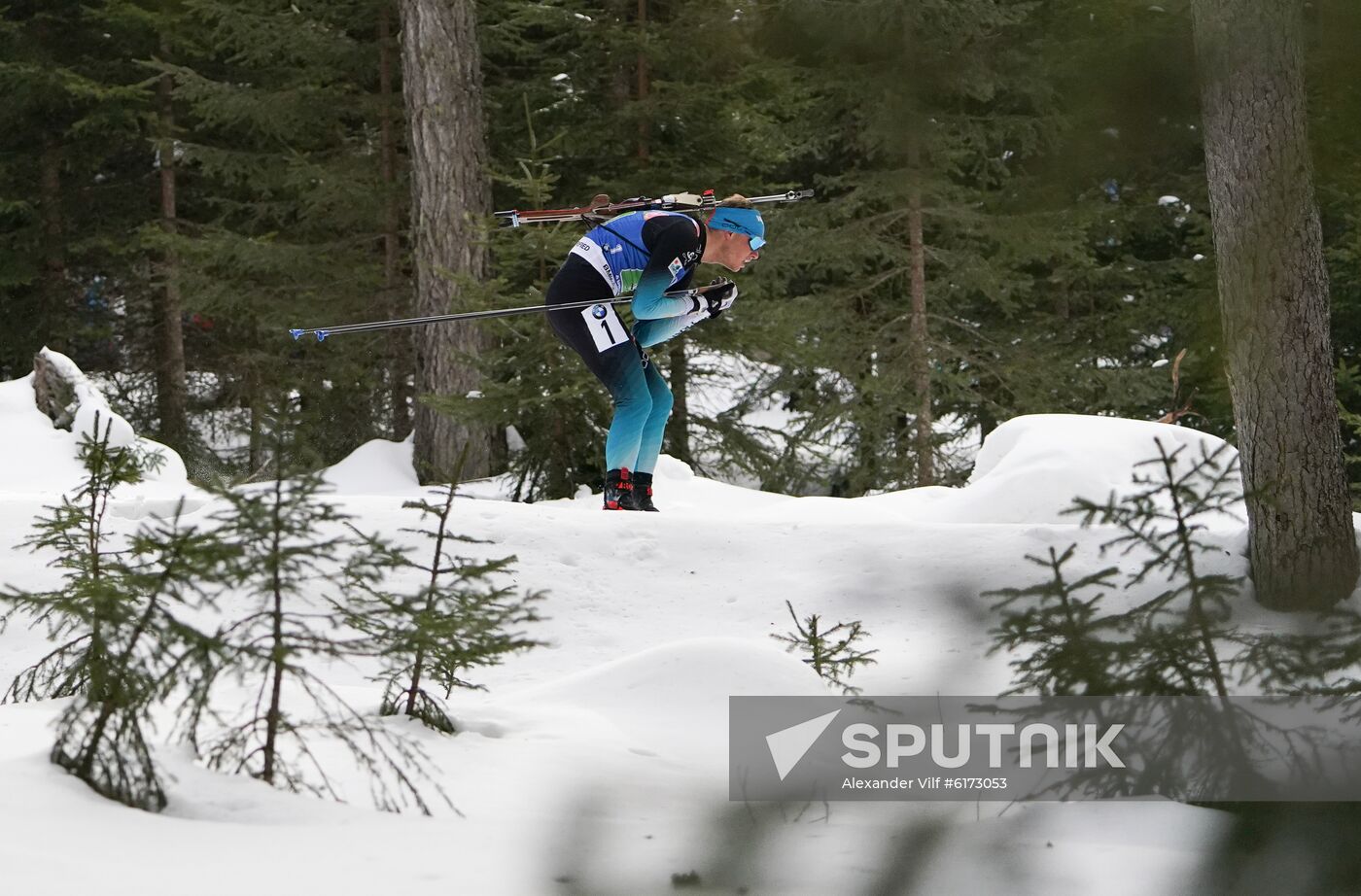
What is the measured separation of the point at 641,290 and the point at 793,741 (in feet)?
13.4

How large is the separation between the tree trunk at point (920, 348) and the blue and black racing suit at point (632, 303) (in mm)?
6650

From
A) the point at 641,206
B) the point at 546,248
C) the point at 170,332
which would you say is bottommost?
the point at 641,206

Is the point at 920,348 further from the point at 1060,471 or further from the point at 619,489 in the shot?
the point at 619,489

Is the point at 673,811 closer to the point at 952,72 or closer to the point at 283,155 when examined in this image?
the point at 952,72

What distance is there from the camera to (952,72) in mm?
2426

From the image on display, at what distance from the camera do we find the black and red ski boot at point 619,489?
789cm

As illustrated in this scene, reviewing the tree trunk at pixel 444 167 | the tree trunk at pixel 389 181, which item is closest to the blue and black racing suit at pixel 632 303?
the tree trunk at pixel 444 167

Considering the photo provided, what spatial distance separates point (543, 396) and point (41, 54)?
39.8 feet

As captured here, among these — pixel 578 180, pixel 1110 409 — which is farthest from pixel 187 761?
pixel 1110 409

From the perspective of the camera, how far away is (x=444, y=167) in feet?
39.8
